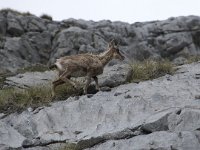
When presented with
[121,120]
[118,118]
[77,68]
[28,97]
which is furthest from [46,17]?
[121,120]

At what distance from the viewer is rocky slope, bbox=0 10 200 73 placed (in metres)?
32.0

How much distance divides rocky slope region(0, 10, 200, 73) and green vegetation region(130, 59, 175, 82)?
13146 millimetres

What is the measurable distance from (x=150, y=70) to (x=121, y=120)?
13.7ft

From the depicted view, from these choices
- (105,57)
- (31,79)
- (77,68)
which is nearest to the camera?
(77,68)

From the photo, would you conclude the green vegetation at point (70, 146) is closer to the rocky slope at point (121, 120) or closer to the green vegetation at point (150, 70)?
the rocky slope at point (121, 120)

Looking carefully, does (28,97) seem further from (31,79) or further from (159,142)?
(159,142)

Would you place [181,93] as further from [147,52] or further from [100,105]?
[147,52]

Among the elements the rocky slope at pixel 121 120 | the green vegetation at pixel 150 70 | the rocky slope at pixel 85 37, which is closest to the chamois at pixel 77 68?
the rocky slope at pixel 121 120

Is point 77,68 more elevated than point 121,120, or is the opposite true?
point 77,68

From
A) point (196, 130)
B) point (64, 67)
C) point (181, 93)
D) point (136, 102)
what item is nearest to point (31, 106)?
point (64, 67)

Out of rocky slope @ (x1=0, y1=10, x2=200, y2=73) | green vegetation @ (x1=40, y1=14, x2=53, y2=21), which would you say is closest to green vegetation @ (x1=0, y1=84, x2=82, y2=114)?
rocky slope @ (x1=0, y1=10, x2=200, y2=73)

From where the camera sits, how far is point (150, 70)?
679 inches

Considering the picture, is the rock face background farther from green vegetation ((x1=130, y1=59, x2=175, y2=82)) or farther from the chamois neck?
the chamois neck

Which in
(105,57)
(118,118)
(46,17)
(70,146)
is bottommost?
(46,17)
